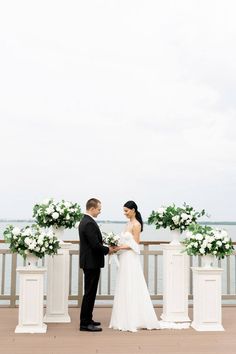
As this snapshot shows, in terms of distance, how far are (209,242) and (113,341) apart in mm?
1495

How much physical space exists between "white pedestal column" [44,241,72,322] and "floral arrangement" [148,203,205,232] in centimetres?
110

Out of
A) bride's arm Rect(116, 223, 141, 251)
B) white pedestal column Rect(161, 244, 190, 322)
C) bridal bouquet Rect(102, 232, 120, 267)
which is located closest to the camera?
bride's arm Rect(116, 223, 141, 251)

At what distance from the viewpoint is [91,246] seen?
18.7 feet

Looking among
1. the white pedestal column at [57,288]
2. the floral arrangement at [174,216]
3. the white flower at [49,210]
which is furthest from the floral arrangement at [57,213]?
the floral arrangement at [174,216]

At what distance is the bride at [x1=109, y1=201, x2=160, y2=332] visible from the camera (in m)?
5.80

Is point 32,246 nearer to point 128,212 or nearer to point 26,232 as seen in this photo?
point 26,232

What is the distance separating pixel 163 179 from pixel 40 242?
760 centimetres

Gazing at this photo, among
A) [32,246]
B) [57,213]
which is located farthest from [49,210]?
[32,246]

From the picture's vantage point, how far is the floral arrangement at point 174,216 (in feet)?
21.0

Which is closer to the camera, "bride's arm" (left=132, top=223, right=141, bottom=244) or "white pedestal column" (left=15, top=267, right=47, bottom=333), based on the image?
"white pedestal column" (left=15, top=267, right=47, bottom=333)

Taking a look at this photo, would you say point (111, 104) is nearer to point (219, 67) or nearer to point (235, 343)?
point (219, 67)

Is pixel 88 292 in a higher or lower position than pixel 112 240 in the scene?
lower

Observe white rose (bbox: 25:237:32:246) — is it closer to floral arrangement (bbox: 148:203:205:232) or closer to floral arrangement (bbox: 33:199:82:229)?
floral arrangement (bbox: 33:199:82:229)

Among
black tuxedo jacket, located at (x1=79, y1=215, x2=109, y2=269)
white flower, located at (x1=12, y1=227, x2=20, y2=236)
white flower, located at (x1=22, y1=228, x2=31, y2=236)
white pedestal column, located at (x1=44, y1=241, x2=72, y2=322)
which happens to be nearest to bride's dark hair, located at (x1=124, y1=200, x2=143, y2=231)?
black tuxedo jacket, located at (x1=79, y1=215, x2=109, y2=269)
